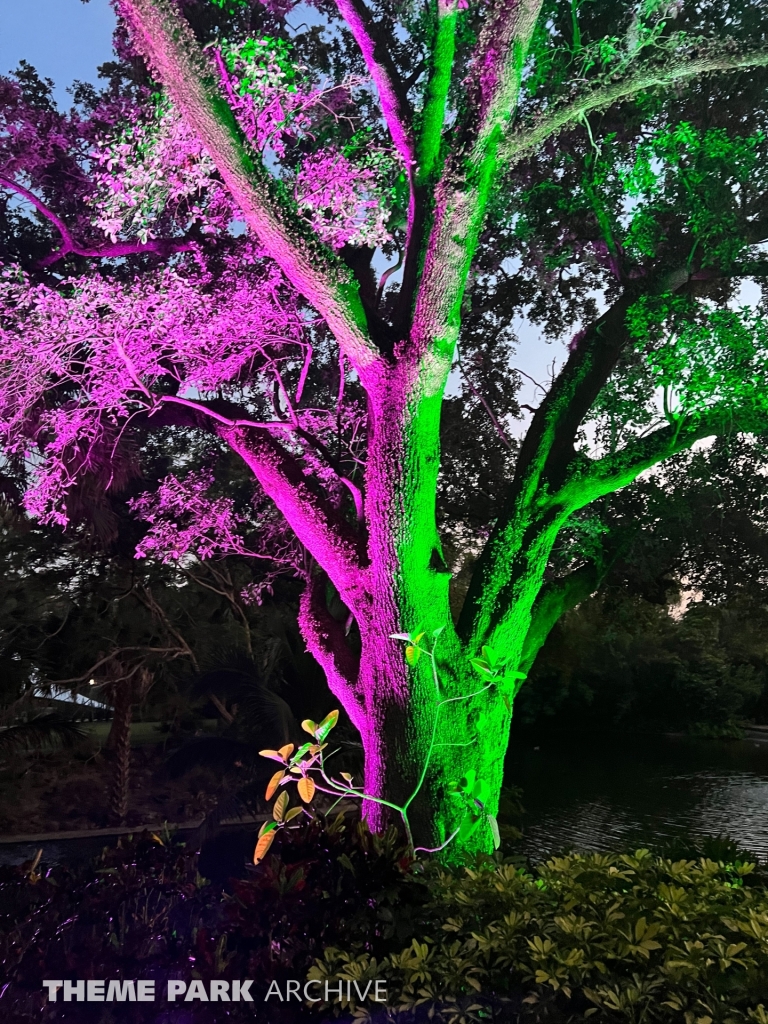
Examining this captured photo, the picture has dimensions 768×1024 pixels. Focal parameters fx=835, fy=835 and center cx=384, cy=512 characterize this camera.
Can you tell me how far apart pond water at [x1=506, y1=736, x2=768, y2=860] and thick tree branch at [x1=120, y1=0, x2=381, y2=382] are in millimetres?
5188

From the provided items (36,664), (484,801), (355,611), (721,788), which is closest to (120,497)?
(36,664)

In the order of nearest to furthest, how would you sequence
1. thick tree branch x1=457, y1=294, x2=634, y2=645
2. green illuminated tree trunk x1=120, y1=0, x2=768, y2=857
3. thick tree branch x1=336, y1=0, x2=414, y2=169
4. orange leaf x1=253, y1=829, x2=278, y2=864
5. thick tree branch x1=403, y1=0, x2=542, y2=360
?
orange leaf x1=253, y1=829, x2=278, y2=864 → green illuminated tree trunk x1=120, y1=0, x2=768, y2=857 → thick tree branch x1=403, y1=0, x2=542, y2=360 → thick tree branch x1=336, y1=0, x2=414, y2=169 → thick tree branch x1=457, y1=294, x2=634, y2=645

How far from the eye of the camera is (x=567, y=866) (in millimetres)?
4090

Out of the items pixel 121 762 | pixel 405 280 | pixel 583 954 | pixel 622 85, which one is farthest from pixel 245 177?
pixel 121 762

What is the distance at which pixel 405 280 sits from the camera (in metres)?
5.71

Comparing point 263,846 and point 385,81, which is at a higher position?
point 385,81

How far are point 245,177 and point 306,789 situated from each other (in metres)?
3.69

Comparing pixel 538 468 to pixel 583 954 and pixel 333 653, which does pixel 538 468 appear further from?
pixel 583 954

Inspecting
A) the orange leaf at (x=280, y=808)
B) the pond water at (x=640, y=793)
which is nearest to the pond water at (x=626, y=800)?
the pond water at (x=640, y=793)

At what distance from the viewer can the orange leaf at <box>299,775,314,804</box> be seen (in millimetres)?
4055

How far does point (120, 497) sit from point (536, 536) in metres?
7.28

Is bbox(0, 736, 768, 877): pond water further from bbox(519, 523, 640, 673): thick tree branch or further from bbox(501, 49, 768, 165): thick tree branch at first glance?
bbox(501, 49, 768, 165): thick tree branch

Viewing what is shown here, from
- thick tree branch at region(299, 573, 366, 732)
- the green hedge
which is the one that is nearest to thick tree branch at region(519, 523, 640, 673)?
thick tree branch at region(299, 573, 366, 732)

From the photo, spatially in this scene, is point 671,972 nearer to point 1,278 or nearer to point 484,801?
point 484,801
